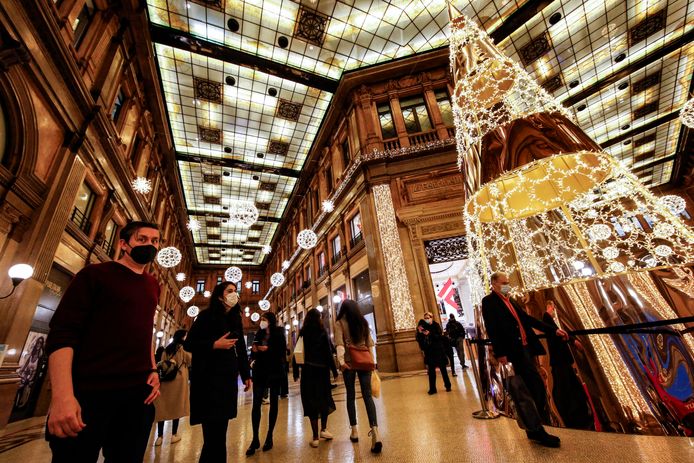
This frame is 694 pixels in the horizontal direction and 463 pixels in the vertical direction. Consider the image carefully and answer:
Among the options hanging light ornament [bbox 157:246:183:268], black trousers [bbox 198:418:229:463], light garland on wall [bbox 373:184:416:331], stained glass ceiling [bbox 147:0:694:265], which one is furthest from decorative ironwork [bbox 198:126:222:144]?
black trousers [bbox 198:418:229:463]

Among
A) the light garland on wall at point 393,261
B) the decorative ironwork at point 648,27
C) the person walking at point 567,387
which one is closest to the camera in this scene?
the person walking at point 567,387

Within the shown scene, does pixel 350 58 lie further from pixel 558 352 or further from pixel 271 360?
pixel 558 352

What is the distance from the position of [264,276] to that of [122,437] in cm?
3150

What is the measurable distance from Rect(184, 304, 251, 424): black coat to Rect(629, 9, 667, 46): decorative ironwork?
15.6m

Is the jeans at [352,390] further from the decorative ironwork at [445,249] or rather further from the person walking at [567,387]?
the decorative ironwork at [445,249]

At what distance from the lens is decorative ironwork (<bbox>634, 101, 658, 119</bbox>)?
13.2 meters

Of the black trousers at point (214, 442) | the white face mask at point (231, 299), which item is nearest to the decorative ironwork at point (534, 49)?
the white face mask at point (231, 299)

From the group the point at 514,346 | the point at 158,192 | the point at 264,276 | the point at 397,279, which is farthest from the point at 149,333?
the point at 264,276

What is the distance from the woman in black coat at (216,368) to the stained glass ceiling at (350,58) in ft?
34.2

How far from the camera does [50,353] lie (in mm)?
1028

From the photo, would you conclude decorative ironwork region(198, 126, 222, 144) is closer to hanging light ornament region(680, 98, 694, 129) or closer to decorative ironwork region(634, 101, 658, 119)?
hanging light ornament region(680, 98, 694, 129)

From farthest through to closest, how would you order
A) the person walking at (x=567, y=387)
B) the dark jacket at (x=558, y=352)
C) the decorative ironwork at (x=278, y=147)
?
1. the decorative ironwork at (x=278, y=147)
2. the dark jacket at (x=558, y=352)
3. the person walking at (x=567, y=387)

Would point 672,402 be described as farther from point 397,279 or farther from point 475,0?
point 475,0

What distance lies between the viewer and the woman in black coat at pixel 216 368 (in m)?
1.83
